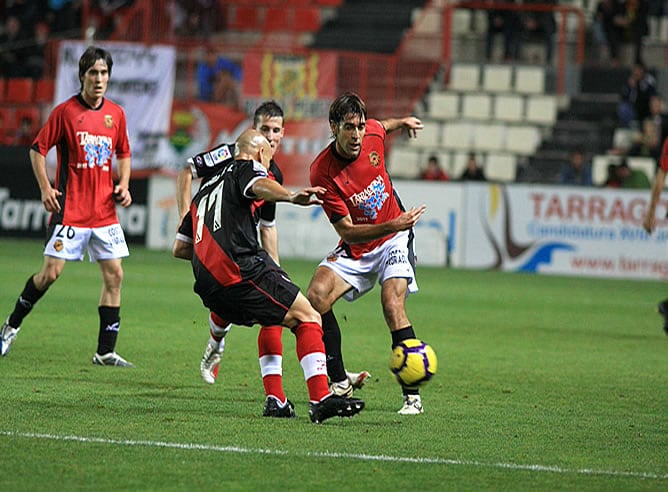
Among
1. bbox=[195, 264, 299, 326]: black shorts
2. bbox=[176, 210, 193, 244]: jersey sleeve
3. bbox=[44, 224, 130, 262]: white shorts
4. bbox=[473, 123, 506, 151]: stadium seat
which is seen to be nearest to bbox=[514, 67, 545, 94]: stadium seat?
bbox=[473, 123, 506, 151]: stadium seat

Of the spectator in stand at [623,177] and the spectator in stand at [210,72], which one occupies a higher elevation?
the spectator in stand at [210,72]

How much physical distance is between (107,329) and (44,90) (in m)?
20.1

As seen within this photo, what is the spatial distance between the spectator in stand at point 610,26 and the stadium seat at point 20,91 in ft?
41.4

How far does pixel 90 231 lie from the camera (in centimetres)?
1077

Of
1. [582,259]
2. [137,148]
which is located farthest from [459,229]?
[137,148]

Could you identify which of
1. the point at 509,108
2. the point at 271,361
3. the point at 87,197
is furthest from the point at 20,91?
the point at 271,361

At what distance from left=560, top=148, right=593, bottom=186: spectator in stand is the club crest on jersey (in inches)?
631

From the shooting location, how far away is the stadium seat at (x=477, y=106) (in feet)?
94.5

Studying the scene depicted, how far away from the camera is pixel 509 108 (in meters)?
28.6

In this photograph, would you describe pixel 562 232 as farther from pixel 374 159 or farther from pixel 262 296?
pixel 262 296

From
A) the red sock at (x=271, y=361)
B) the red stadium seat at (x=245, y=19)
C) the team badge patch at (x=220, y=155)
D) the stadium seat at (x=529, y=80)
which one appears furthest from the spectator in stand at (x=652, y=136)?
the red sock at (x=271, y=361)

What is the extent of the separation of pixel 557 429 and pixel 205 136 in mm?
20113

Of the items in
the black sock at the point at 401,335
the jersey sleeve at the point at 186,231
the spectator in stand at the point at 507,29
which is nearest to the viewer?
the black sock at the point at 401,335

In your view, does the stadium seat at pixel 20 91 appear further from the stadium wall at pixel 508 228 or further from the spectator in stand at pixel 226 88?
the stadium wall at pixel 508 228
